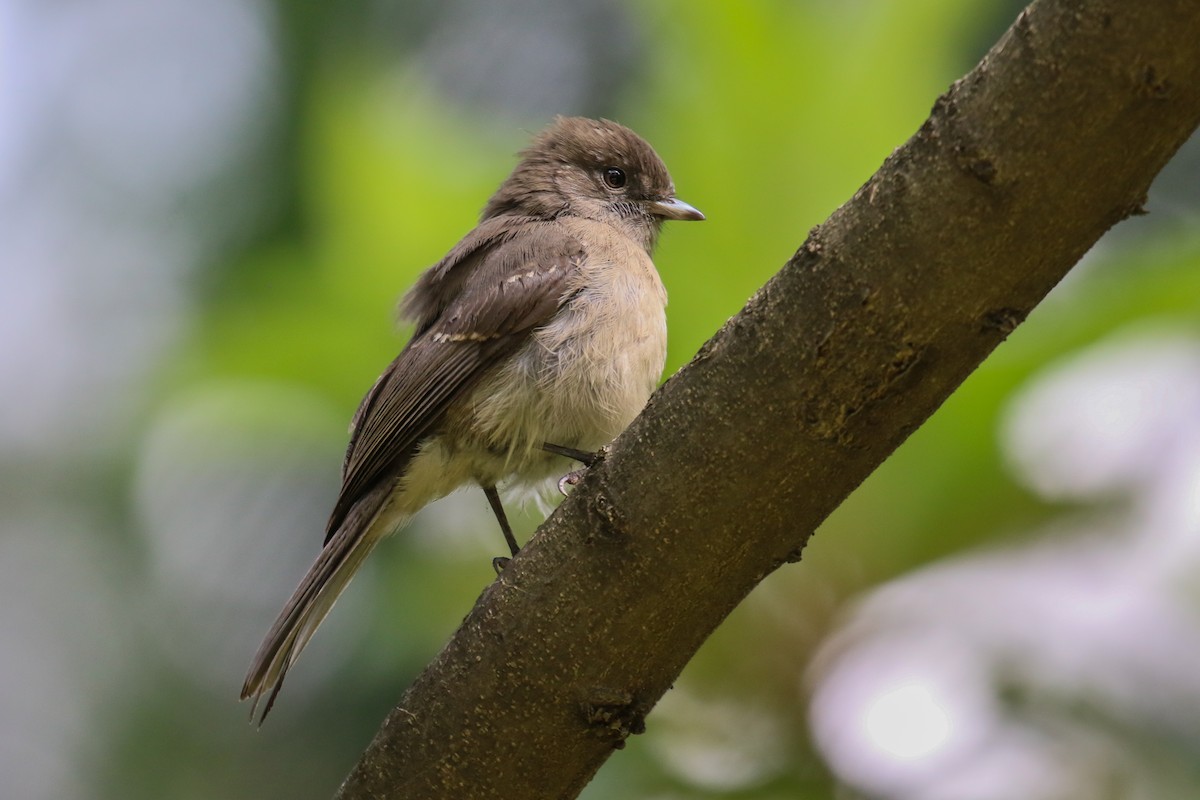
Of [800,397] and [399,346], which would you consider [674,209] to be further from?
[800,397]

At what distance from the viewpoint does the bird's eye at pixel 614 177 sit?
5.22 meters

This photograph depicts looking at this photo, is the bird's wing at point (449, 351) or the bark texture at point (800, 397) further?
the bird's wing at point (449, 351)

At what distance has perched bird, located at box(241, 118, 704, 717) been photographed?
398 cm

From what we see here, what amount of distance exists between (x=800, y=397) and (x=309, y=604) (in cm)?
209

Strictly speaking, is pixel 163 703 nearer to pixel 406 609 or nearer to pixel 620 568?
pixel 406 609

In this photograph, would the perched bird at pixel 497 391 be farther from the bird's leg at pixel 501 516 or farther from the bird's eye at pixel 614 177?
the bird's eye at pixel 614 177

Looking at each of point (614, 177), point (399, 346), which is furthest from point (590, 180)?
point (399, 346)

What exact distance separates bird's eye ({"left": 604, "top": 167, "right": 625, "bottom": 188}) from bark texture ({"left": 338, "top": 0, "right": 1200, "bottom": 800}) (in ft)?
9.14

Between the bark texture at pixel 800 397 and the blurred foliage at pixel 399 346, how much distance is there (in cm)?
68

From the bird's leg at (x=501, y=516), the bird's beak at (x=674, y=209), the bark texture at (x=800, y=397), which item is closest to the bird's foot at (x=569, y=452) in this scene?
the bird's leg at (x=501, y=516)

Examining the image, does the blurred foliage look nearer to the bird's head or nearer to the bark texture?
the bird's head

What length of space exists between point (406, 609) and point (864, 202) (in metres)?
2.20

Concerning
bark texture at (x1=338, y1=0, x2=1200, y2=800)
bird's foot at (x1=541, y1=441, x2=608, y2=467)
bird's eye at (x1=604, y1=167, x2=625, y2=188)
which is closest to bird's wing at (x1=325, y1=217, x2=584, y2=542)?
bird's foot at (x1=541, y1=441, x2=608, y2=467)

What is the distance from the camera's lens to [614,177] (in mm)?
5234
